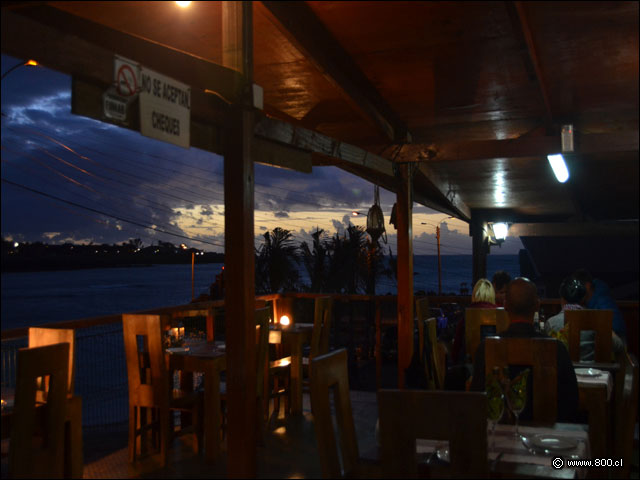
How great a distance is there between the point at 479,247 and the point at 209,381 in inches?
369

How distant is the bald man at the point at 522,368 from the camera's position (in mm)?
2793

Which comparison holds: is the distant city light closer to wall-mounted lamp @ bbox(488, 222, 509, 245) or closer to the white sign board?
the white sign board

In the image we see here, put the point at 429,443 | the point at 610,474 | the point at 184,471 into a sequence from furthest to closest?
the point at 184,471, the point at 610,474, the point at 429,443

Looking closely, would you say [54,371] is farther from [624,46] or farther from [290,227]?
[290,227]

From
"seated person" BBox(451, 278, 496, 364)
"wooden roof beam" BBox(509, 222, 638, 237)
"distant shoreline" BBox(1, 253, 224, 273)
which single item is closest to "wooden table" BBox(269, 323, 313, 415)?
"seated person" BBox(451, 278, 496, 364)

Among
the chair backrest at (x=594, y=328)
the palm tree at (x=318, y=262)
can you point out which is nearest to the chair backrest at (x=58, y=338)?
the chair backrest at (x=594, y=328)

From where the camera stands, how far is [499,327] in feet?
15.1

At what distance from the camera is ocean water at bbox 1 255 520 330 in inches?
3108

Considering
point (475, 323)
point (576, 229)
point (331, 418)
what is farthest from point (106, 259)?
point (331, 418)

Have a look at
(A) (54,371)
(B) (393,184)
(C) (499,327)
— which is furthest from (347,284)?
(A) (54,371)

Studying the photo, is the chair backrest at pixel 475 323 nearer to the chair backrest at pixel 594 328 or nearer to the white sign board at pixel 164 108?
the chair backrest at pixel 594 328

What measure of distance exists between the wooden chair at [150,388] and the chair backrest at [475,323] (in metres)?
2.15

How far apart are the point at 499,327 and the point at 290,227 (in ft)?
65.6

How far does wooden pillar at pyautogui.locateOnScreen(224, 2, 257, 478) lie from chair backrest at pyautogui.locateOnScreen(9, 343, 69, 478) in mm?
864
